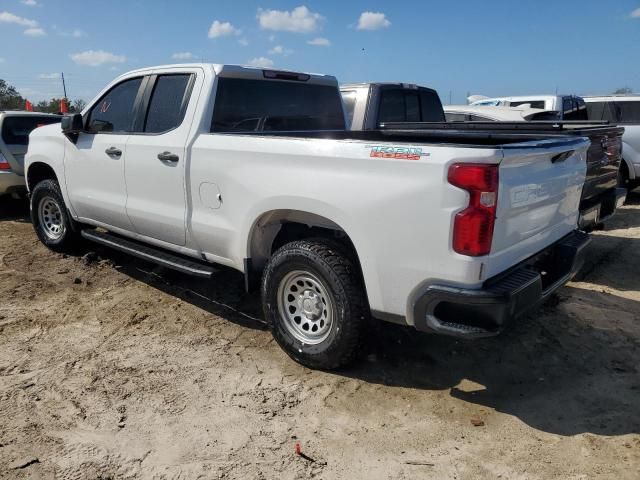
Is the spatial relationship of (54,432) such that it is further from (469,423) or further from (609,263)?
(609,263)

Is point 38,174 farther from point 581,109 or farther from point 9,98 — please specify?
point 9,98

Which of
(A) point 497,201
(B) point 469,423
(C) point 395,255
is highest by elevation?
(A) point 497,201

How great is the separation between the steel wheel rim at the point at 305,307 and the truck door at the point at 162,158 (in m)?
1.10

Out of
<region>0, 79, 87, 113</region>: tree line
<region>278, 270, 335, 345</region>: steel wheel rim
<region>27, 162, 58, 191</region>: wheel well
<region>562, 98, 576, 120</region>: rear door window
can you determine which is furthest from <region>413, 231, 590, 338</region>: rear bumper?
<region>0, 79, 87, 113</region>: tree line

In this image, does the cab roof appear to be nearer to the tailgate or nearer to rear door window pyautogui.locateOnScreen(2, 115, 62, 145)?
the tailgate

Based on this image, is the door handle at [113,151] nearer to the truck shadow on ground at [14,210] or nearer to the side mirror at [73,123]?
the side mirror at [73,123]

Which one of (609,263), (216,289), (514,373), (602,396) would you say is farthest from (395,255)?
(609,263)

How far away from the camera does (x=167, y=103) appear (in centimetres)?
441

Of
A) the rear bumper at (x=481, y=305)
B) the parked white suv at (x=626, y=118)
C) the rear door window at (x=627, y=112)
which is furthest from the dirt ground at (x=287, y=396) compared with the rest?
the rear door window at (x=627, y=112)

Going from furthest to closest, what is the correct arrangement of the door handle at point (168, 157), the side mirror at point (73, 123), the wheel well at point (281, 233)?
the side mirror at point (73, 123) < the door handle at point (168, 157) < the wheel well at point (281, 233)

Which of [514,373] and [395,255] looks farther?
A: [514,373]

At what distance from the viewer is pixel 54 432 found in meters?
2.96

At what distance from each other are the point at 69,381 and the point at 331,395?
1706mm

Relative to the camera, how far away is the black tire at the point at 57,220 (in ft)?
18.9
